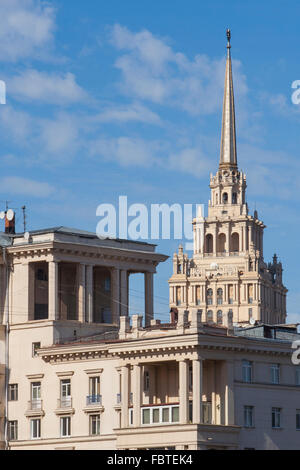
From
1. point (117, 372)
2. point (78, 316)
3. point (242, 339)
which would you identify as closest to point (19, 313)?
point (78, 316)

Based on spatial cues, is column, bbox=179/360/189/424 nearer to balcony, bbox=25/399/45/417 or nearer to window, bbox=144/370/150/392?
window, bbox=144/370/150/392

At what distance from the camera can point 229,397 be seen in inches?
4766

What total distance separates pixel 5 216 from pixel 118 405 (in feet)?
87.4

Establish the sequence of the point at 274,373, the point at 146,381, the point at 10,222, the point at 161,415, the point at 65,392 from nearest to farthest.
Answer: the point at 161,415 < the point at 146,381 < the point at 274,373 < the point at 65,392 < the point at 10,222

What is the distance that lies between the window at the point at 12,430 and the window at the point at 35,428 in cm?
190

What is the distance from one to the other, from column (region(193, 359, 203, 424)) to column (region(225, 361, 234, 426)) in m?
2.29

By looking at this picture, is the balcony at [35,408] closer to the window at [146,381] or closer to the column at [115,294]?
the window at [146,381]

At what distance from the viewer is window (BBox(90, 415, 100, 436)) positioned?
12712 centimetres

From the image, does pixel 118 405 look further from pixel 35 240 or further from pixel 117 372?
pixel 35 240

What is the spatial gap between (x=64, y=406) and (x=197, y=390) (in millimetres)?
14292

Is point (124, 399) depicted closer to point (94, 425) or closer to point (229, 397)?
point (94, 425)

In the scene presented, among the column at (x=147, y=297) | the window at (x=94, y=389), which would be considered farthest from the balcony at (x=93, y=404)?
the column at (x=147, y=297)

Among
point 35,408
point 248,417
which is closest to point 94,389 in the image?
point 35,408

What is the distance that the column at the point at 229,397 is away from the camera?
12069 cm
